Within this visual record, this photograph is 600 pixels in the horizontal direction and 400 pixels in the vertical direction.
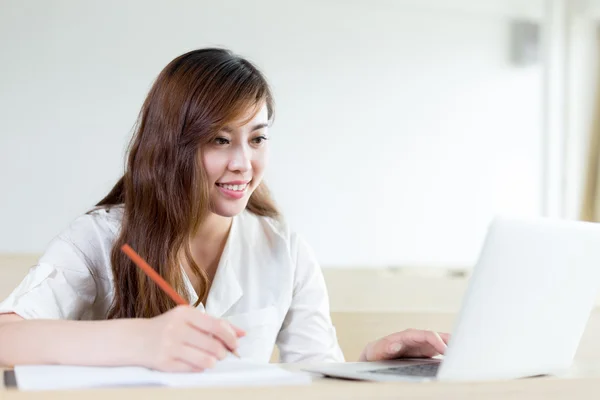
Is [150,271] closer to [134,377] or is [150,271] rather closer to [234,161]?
[134,377]

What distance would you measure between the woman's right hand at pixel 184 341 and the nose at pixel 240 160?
2.17 ft

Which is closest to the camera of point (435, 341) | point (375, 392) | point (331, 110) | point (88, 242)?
point (375, 392)

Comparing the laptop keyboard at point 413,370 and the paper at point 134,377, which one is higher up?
the paper at point 134,377

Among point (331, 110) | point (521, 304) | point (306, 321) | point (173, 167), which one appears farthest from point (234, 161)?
point (331, 110)

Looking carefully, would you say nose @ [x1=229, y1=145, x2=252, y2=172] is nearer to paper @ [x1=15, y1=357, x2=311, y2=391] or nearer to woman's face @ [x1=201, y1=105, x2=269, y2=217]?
woman's face @ [x1=201, y1=105, x2=269, y2=217]

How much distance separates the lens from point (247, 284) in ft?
5.46

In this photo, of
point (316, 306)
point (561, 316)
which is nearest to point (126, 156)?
point (316, 306)

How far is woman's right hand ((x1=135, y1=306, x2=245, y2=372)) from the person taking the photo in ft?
2.81

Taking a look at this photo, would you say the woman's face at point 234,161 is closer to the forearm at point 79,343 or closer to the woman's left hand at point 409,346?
the woman's left hand at point 409,346

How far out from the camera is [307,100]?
3.75 meters

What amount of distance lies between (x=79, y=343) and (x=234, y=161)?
675 millimetres

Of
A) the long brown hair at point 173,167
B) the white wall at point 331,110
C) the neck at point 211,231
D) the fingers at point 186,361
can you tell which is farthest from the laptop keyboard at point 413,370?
the white wall at point 331,110

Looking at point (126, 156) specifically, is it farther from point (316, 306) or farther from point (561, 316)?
point (561, 316)

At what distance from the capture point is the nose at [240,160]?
1526 millimetres
